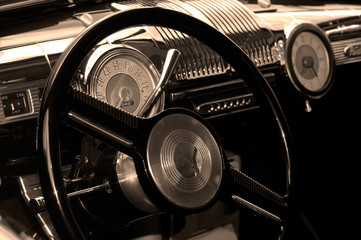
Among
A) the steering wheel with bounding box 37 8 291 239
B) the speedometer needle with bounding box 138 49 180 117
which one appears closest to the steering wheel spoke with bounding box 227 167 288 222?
the steering wheel with bounding box 37 8 291 239

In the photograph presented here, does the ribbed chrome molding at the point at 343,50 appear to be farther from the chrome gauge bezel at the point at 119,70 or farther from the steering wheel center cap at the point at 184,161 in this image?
the steering wheel center cap at the point at 184,161

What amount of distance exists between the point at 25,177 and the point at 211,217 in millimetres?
504

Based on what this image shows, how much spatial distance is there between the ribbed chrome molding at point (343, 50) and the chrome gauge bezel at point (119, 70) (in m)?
0.70

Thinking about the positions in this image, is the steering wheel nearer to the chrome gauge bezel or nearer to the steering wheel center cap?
the steering wheel center cap

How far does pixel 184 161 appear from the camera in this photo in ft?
3.87

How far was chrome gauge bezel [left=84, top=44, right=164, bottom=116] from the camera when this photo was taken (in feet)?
4.51

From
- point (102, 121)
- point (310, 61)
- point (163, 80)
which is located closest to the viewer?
point (102, 121)

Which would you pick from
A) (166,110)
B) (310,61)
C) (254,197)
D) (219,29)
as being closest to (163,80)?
(166,110)

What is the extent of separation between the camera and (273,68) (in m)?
1.76

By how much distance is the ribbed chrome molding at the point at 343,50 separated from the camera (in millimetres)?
1941

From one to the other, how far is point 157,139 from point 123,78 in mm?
303

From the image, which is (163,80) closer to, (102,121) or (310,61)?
(102,121)

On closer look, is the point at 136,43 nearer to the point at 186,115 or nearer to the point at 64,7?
the point at 64,7

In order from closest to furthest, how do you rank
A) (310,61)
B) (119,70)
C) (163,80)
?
(163,80)
(119,70)
(310,61)
